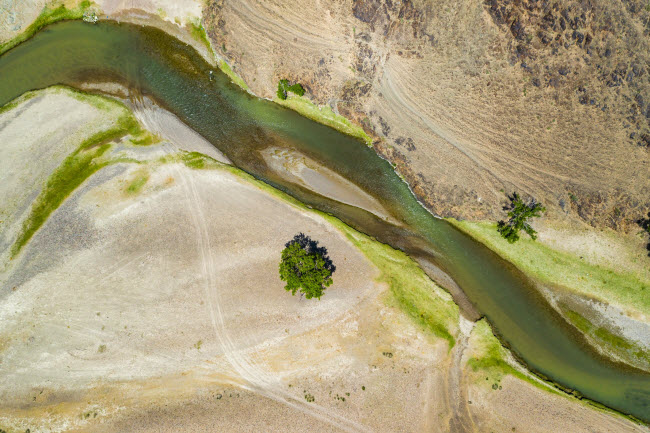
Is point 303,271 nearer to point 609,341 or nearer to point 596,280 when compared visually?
point 596,280

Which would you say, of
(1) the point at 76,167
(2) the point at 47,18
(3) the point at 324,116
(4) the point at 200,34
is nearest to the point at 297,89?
(3) the point at 324,116

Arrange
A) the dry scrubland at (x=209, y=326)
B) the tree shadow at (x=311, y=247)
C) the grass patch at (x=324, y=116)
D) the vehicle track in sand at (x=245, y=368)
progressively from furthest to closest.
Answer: the grass patch at (x=324, y=116)
the tree shadow at (x=311, y=247)
the vehicle track in sand at (x=245, y=368)
the dry scrubland at (x=209, y=326)

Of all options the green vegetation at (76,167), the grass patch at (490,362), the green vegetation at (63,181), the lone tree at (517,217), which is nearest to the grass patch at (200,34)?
the green vegetation at (76,167)

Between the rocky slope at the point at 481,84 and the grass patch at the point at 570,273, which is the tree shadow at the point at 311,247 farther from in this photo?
the grass patch at the point at 570,273

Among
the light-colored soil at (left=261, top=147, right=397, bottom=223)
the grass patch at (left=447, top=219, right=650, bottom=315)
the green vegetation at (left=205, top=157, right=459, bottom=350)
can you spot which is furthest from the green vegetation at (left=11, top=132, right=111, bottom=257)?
the grass patch at (left=447, top=219, right=650, bottom=315)

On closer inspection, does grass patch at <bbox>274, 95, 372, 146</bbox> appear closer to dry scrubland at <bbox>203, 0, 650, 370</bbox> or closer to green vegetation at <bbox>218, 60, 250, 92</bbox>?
dry scrubland at <bbox>203, 0, 650, 370</bbox>
